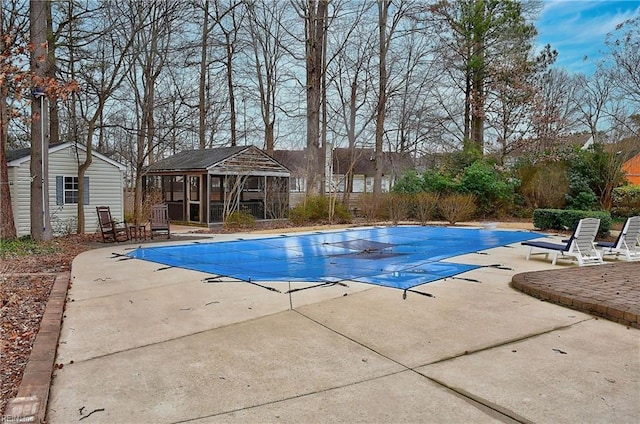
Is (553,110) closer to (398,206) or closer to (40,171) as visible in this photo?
(398,206)

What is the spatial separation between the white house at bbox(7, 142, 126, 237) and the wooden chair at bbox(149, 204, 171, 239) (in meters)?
3.25

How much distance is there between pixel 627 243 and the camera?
28.1ft

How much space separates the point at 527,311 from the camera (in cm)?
469

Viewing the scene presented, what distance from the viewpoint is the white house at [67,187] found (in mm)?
13250

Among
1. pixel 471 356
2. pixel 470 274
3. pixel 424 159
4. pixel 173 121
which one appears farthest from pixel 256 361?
pixel 424 159

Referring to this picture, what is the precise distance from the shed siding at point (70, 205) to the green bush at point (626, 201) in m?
17.6

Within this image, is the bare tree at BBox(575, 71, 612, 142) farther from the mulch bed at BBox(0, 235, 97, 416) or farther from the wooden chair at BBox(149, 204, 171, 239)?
the mulch bed at BBox(0, 235, 97, 416)

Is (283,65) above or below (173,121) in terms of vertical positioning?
above

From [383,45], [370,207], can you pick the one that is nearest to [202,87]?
[383,45]

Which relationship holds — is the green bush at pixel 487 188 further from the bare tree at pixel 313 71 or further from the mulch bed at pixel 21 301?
the mulch bed at pixel 21 301

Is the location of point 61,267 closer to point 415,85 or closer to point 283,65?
point 283,65

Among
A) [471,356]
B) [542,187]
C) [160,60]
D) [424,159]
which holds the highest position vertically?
[160,60]

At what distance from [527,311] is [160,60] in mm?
15021

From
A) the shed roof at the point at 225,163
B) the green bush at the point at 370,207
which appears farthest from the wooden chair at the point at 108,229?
the green bush at the point at 370,207
